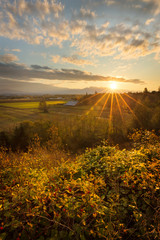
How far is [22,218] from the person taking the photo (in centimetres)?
269

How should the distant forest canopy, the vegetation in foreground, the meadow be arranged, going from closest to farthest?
the vegetation in foreground
the meadow
the distant forest canopy

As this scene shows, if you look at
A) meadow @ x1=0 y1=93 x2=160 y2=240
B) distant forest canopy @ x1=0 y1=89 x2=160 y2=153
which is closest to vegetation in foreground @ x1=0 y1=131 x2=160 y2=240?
meadow @ x1=0 y1=93 x2=160 y2=240

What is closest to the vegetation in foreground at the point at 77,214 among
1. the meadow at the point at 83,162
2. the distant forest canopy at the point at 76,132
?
the meadow at the point at 83,162

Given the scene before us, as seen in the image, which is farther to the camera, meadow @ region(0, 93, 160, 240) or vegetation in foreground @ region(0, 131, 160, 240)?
meadow @ region(0, 93, 160, 240)

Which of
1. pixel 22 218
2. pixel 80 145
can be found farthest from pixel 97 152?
pixel 80 145

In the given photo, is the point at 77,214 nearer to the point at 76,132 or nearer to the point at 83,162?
the point at 83,162

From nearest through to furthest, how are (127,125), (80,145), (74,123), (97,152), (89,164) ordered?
(89,164) < (97,152) < (80,145) < (74,123) < (127,125)

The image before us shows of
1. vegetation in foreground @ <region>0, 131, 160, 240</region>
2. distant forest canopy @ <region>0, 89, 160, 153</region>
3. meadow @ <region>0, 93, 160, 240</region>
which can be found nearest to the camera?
vegetation in foreground @ <region>0, 131, 160, 240</region>

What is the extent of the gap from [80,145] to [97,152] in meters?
5.71

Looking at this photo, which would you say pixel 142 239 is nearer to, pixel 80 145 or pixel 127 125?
pixel 80 145

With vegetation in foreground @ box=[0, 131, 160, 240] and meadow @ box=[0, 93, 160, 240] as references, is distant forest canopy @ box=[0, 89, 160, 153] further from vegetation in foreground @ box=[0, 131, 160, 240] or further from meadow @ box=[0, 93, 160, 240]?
vegetation in foreground @ box=[0, 131, 160, 240]

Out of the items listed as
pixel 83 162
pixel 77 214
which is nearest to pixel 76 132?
pixel 83 162

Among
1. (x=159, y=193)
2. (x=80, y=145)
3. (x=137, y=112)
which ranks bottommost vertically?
(x=80, y=145)

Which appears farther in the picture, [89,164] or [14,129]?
[14,129]
